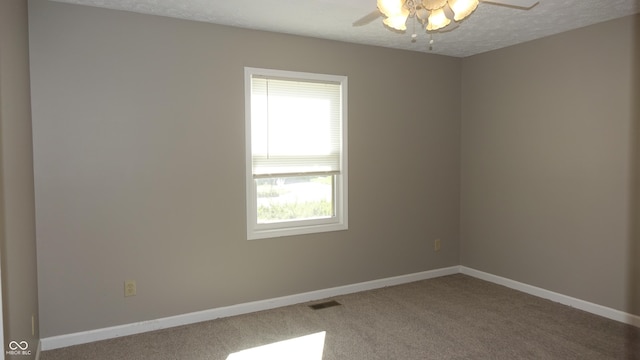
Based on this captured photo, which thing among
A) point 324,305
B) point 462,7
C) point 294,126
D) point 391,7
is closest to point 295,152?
point 294,126

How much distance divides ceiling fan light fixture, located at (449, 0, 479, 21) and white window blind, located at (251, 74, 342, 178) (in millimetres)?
2066

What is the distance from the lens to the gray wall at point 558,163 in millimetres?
3480

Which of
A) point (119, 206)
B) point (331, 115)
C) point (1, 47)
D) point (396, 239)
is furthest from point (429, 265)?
point (1, 47)

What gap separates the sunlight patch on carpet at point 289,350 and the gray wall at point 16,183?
130cm

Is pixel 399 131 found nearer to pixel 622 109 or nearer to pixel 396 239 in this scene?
pixel 396 239

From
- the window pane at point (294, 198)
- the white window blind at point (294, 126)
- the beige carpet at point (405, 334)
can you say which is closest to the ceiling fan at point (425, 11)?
the white window blind at point (294, 126)

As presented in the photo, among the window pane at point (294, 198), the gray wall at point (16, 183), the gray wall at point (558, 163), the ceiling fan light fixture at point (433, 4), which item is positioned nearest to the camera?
the gray wall at point (16, 183)

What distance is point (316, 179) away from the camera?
4133 millimetres

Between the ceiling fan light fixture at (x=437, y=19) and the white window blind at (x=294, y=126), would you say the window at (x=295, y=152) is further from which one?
the ceiling fan light fixture at (x=437, y=19)

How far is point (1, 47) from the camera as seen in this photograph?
1.95m

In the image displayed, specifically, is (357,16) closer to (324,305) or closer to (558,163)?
(558,163)

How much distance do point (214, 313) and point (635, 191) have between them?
3530 mm

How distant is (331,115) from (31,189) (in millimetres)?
2472

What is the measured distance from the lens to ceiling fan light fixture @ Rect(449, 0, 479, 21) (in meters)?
1.95
